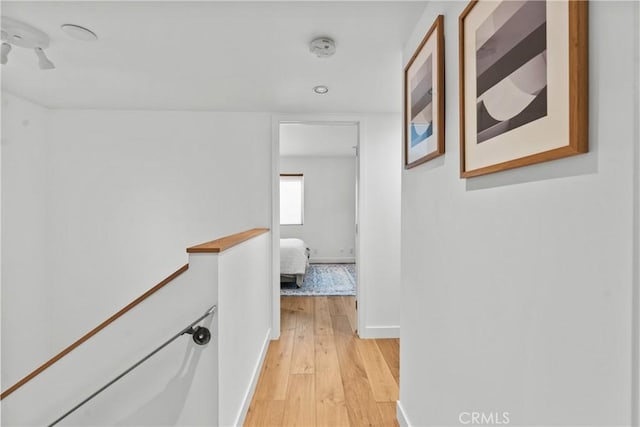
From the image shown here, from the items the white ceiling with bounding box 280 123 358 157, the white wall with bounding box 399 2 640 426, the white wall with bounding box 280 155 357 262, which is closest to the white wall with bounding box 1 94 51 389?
the white ceiling with bounding box 280 123 358 157

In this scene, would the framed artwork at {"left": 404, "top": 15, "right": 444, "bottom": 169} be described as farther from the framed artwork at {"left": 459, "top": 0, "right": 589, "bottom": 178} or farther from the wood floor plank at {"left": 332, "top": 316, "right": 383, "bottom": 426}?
the wood floor plank at {"left": 332, "top": 316, "right": 383, "bottom": 426}

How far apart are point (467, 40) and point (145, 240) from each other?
125 inches

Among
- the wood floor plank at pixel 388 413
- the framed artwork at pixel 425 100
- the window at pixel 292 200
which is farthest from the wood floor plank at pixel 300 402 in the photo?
the window at pixel 292 200

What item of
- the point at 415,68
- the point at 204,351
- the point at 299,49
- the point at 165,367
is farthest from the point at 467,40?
the point at 165,367

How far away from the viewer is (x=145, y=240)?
315 cm

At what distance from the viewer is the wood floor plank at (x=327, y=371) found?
2146 mm

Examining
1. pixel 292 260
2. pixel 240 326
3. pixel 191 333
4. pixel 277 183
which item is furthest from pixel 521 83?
pixel 292 260

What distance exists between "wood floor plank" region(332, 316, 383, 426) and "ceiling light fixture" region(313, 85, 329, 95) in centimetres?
224

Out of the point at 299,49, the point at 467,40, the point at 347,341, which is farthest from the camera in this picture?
the point at 347,341

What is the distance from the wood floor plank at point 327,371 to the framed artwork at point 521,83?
179 centimetres

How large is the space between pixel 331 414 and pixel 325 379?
39cm

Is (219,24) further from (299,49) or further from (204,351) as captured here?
(204,351)

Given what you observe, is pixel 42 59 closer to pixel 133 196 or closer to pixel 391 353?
pixel 133 196

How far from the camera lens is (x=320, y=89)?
8.26 feet
